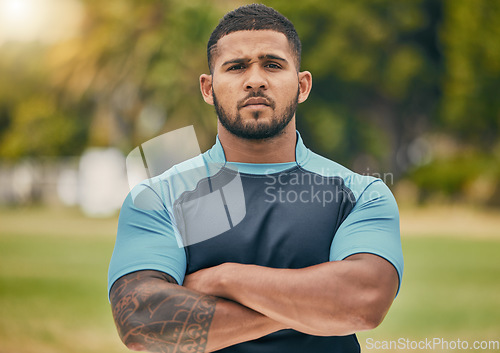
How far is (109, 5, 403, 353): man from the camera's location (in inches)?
96.7

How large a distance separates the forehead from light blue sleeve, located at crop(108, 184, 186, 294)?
2.41ft

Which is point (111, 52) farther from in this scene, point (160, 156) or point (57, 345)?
point (160, 156)

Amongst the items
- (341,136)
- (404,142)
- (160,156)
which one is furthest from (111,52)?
(160,156)

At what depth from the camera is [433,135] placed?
36.2 meters

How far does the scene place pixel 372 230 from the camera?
8.66ft

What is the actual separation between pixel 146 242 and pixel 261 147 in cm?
69

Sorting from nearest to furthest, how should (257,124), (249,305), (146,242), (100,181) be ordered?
(249,305)
(146,242)
(257,124)
(100,181)

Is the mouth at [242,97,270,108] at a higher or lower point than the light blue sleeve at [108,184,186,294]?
higher

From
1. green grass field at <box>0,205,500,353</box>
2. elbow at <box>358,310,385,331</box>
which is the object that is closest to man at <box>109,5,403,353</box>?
elbow at <box>358,310,385,331</box>

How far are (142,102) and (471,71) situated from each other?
17593 mm

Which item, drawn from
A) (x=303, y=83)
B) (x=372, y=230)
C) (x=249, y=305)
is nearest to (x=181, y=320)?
(x=249, y=305)

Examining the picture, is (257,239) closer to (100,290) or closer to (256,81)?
(256,81)

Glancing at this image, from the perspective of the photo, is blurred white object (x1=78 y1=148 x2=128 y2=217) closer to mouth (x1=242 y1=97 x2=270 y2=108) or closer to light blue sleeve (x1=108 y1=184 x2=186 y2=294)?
light blue sleeve (x1=108 y1=184 x2=186 y2=294)

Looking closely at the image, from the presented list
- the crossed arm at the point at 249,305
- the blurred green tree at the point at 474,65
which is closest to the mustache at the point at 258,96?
the crossed arm at the point at 249,305
